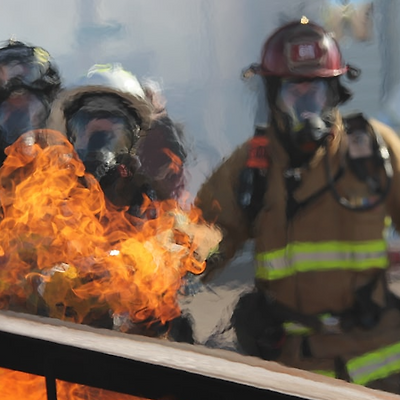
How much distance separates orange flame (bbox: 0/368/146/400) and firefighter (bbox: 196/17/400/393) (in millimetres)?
1247

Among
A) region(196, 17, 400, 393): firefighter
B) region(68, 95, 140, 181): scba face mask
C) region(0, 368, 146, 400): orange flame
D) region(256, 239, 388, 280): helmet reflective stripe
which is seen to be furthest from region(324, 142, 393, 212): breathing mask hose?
region(0, 368, 146, 400): orange flame

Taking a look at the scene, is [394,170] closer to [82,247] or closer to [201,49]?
[82,247]

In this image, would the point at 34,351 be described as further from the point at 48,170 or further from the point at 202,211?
the point at 48,170

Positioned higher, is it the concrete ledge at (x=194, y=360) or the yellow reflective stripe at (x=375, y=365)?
the concrete ledge at (x=194, y=360)

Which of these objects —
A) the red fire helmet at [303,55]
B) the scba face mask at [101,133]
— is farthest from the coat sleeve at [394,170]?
the scba face mask at [101,133]

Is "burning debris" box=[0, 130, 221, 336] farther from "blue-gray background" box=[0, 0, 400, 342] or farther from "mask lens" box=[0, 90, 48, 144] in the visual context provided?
"blue-gray background" box=[0, 0, 400, 342]

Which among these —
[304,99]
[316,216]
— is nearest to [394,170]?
[316,216]

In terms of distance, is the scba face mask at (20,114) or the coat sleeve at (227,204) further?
the scba face mask at (20,114)

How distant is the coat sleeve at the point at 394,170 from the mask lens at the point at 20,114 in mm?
1736

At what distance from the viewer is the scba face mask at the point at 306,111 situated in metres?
2.15

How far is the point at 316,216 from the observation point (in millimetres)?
2117

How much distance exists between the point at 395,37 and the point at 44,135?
201 centimetres

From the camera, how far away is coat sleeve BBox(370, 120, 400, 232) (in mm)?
1982

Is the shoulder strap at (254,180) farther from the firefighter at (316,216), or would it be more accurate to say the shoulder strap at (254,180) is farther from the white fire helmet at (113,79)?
the white fire helmet at (113,79)
